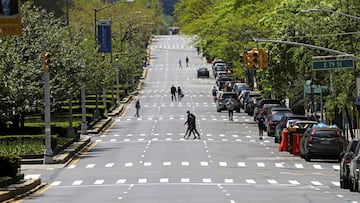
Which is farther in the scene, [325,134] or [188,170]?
[325,134]

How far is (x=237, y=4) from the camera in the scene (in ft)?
336

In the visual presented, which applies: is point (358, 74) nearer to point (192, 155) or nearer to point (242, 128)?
point (192, 155)

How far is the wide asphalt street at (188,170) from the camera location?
1291 inches

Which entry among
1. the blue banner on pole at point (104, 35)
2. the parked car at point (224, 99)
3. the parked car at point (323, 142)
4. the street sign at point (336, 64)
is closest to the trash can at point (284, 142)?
the parked car at point (323, 142)

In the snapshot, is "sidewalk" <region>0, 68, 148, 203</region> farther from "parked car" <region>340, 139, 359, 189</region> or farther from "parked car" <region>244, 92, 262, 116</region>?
"parked car" <region>244, 92, 262, 116</region>

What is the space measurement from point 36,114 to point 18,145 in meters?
24.7

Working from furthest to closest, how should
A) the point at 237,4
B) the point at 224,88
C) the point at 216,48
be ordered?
the point at 224,88, the point at 237,4, the point at 216,48

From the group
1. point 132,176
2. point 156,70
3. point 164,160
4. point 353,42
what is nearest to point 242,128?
point 353,42

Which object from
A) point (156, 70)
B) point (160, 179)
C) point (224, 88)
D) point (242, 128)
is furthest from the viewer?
point (156, 70)


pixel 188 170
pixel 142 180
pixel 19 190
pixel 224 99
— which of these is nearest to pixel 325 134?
pixel 188 170

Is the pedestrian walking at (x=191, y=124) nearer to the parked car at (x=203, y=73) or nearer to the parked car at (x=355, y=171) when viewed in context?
the parked car at (x=355, y=171)

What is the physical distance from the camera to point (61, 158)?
2007 inches

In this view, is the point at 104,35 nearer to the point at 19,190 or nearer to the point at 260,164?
the point at 260,164

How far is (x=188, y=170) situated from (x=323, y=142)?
7.68m
